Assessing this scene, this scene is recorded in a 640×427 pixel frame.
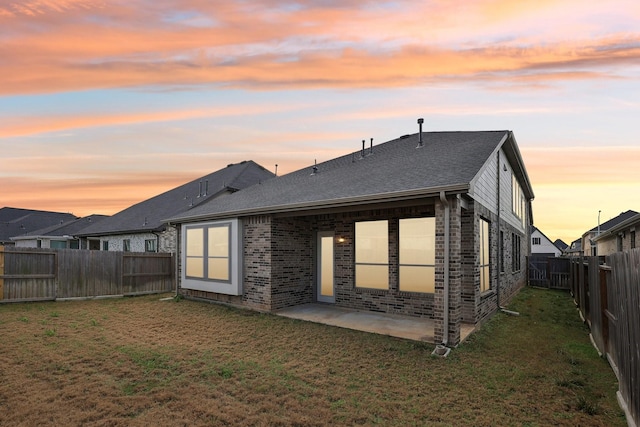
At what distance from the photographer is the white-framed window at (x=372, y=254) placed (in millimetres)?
9984

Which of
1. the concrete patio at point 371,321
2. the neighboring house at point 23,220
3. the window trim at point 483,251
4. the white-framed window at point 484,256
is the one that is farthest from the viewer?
the neighboring house at point 23,220

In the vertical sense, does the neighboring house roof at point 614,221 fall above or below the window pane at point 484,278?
above

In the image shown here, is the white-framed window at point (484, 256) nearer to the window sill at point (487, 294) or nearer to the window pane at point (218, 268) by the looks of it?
the window sill at point (487, 294)

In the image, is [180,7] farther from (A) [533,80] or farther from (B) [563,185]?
(B) [563,185]

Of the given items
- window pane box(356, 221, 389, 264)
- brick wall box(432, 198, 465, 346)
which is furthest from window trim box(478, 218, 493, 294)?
window pane box(356, 221, 389, 264)

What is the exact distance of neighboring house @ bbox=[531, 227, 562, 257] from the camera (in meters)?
58.8

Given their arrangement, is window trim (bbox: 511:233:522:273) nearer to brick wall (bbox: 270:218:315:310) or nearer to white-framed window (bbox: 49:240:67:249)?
brick wall (bbox: 270:218:315:310)

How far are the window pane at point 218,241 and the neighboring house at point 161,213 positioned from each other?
6.46 metres

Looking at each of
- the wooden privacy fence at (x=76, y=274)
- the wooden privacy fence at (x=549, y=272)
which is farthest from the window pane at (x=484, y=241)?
the wooden privacy fence at (x=76, y=274)

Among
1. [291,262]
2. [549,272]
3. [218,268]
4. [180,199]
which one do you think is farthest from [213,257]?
[549,272]

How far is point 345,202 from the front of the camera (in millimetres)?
8578

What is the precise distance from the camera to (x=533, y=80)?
995cm

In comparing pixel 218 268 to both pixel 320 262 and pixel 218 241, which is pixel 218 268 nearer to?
pixel 218 241

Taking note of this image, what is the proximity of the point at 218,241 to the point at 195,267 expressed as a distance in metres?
1.60
